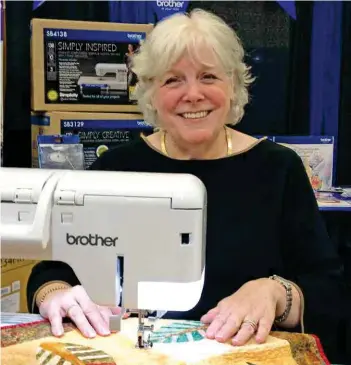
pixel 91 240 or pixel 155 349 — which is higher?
pixel 91 240

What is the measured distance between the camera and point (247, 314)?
3.73 feet

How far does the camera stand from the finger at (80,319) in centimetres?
111

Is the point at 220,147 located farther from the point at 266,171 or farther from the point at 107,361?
the point at 107,361

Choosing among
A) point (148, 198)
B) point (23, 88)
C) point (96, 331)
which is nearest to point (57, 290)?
point (96, 331)

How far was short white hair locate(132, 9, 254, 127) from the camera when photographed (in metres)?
1.45

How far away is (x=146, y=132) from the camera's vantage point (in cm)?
242

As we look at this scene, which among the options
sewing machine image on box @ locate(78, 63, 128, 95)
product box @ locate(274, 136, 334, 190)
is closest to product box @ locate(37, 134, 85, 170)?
sewing machine image on box @ locate(78, 63, 128, 95)

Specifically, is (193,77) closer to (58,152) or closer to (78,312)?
(78,312)

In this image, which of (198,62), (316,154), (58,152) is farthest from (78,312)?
(316,154)

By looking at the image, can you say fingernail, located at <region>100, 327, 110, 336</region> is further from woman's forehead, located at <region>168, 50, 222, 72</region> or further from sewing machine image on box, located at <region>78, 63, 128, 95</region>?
sewing machine image on box, located at <region>78, 63, 128, 95</region>

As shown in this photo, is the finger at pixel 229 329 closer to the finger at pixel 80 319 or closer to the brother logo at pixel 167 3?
the finger at pixel 80 319

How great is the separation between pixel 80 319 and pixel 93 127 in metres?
1.32

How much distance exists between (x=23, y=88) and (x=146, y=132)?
0.64 meters

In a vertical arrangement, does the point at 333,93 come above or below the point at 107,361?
above
